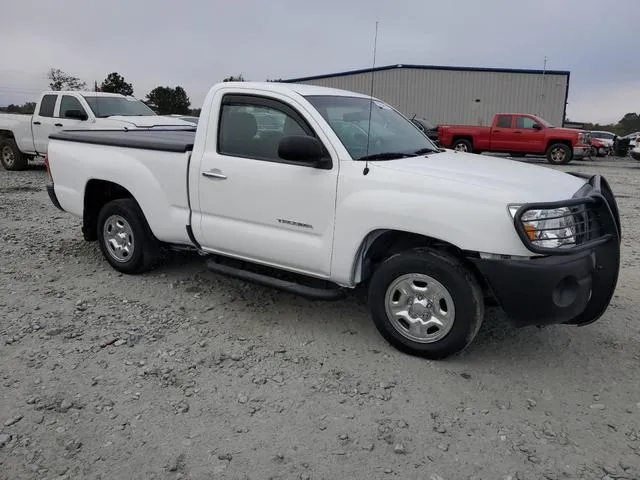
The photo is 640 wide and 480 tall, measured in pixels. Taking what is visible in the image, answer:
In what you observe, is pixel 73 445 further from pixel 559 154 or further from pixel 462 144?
pixel 462 144

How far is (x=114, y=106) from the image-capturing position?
12039mm

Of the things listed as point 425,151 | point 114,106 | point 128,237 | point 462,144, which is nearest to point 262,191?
point 425,151

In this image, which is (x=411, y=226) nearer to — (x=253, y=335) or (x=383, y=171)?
(x=383, y=171)

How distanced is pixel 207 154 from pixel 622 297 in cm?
384

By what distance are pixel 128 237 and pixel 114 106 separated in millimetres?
7820

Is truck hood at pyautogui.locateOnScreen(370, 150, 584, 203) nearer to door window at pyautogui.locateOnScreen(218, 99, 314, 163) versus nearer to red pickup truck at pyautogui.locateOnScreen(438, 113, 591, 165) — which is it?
door window at pyautogui.locateOnScreen(218, 99, 314, 163)

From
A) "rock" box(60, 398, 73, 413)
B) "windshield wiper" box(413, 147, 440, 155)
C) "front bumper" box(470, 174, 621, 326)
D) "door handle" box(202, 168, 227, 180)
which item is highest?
"windshield wiper" box(413, 147, 440, 155)

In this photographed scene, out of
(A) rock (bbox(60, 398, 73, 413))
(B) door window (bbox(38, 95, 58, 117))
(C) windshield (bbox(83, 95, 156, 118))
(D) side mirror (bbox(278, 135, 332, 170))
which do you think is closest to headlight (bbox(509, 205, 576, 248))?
(D) side mirror (bbox(278, 135, 332, 170))

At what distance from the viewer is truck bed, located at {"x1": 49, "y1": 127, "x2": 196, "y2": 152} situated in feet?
15.4

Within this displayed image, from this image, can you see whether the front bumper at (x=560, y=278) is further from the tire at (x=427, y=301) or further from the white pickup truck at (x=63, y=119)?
the white pickup truck at (x=63, y=119)

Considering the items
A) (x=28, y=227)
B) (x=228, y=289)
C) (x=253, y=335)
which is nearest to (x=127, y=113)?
(x=28, y=227)

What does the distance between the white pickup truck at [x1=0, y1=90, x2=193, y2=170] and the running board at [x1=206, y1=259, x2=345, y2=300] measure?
704 cm

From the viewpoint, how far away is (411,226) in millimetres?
3512

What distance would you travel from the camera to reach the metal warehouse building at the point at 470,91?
31266 mm
